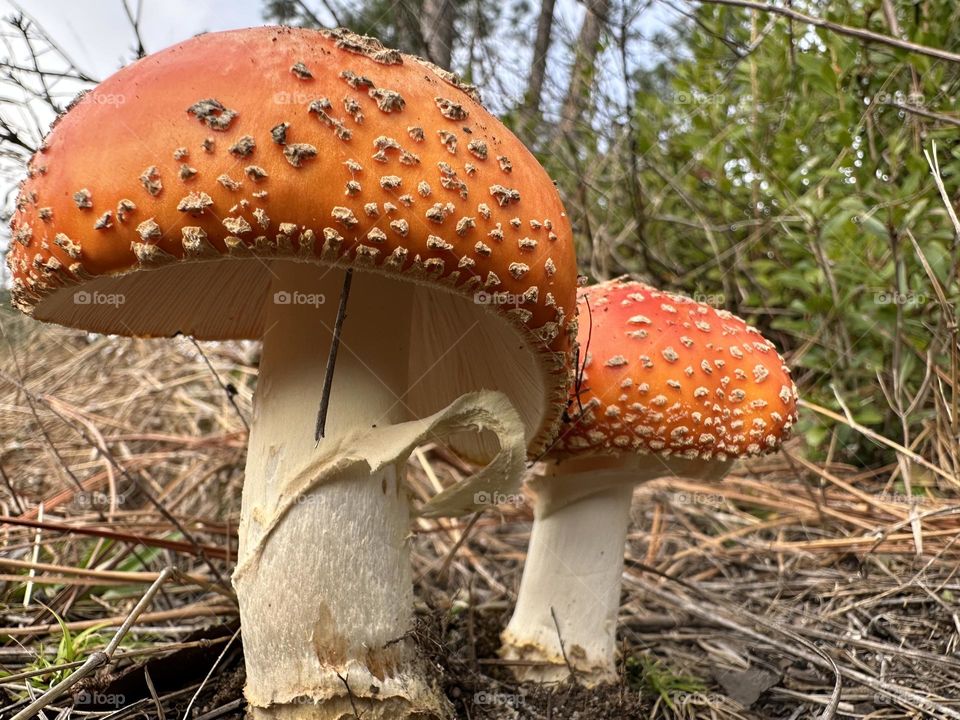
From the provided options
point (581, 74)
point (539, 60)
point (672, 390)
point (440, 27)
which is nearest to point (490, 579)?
point (672, 390)

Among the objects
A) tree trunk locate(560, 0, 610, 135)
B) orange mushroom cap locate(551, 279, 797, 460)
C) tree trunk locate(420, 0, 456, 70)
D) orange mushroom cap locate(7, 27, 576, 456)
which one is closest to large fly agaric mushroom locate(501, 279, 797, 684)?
orange mushroom cap locate(551, 279, 797, 460)

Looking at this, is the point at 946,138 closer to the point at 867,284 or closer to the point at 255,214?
the point at 867,284

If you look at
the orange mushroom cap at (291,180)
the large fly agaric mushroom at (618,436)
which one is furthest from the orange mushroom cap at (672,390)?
the orange mushroom cap at (291,180)

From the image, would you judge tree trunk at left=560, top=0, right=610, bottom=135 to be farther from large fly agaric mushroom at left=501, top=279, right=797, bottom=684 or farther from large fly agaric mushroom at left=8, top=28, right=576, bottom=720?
large fly agaric mushroom at left=8, top=28, right=576, bottom=720

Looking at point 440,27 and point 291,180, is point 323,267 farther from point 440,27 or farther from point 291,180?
point 440,27

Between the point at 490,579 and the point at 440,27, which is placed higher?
the point at 440,27

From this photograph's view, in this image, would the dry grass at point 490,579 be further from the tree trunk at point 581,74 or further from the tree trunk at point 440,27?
the tree trunk at point 581,74
